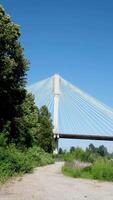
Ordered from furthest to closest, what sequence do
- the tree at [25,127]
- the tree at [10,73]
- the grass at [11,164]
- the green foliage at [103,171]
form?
the tree at [25,127]
the tree at [10,73]
the green foliage at [103,171]
the grass at [11,164]

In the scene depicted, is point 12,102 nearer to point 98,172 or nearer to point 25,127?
point 25,127

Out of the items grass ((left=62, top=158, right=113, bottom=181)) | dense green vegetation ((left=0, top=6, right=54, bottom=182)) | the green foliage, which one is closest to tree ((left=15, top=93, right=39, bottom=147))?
dense green vegetation ((left=0, top=6, right=54, bottom=182))

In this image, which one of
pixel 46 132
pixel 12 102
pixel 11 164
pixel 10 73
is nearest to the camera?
pixel 11 164

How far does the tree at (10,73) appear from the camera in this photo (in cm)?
2888

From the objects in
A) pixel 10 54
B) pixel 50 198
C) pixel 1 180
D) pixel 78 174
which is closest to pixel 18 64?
pixel 10 54

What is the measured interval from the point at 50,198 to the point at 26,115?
20.5m

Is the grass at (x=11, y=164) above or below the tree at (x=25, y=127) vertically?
below

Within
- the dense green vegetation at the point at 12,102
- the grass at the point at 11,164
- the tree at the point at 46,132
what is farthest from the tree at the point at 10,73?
the tree at the point at 46,132

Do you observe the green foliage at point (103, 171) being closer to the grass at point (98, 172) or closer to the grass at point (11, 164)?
the grass at point (98, 172)

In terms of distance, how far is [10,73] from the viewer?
1141 inches

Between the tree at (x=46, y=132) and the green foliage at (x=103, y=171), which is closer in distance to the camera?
the green foliage at (x=103, y=171)

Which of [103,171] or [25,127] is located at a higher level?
[25,127]

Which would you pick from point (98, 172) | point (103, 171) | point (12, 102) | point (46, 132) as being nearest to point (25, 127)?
point (12, 102)

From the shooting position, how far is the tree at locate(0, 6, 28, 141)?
2888cm
